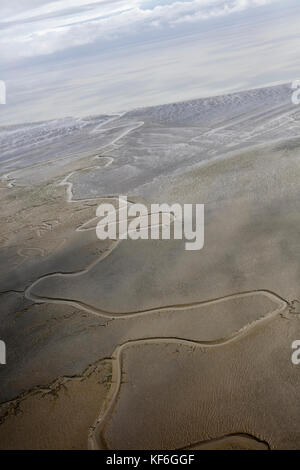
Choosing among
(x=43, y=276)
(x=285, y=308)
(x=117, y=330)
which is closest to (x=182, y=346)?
(x=117, y=330)

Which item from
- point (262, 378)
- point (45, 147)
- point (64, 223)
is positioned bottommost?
point (262, 378)

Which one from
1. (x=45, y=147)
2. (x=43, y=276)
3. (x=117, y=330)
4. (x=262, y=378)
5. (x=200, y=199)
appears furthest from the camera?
(x=45, y=147)

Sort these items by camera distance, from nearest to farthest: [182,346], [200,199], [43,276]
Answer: [182,346]
[43,276]
[200,199]

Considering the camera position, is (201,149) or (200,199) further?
(201,149)

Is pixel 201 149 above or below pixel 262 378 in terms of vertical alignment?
above

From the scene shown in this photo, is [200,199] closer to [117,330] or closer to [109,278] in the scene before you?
[109,278]

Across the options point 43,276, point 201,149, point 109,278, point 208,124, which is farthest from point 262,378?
point 208,124
